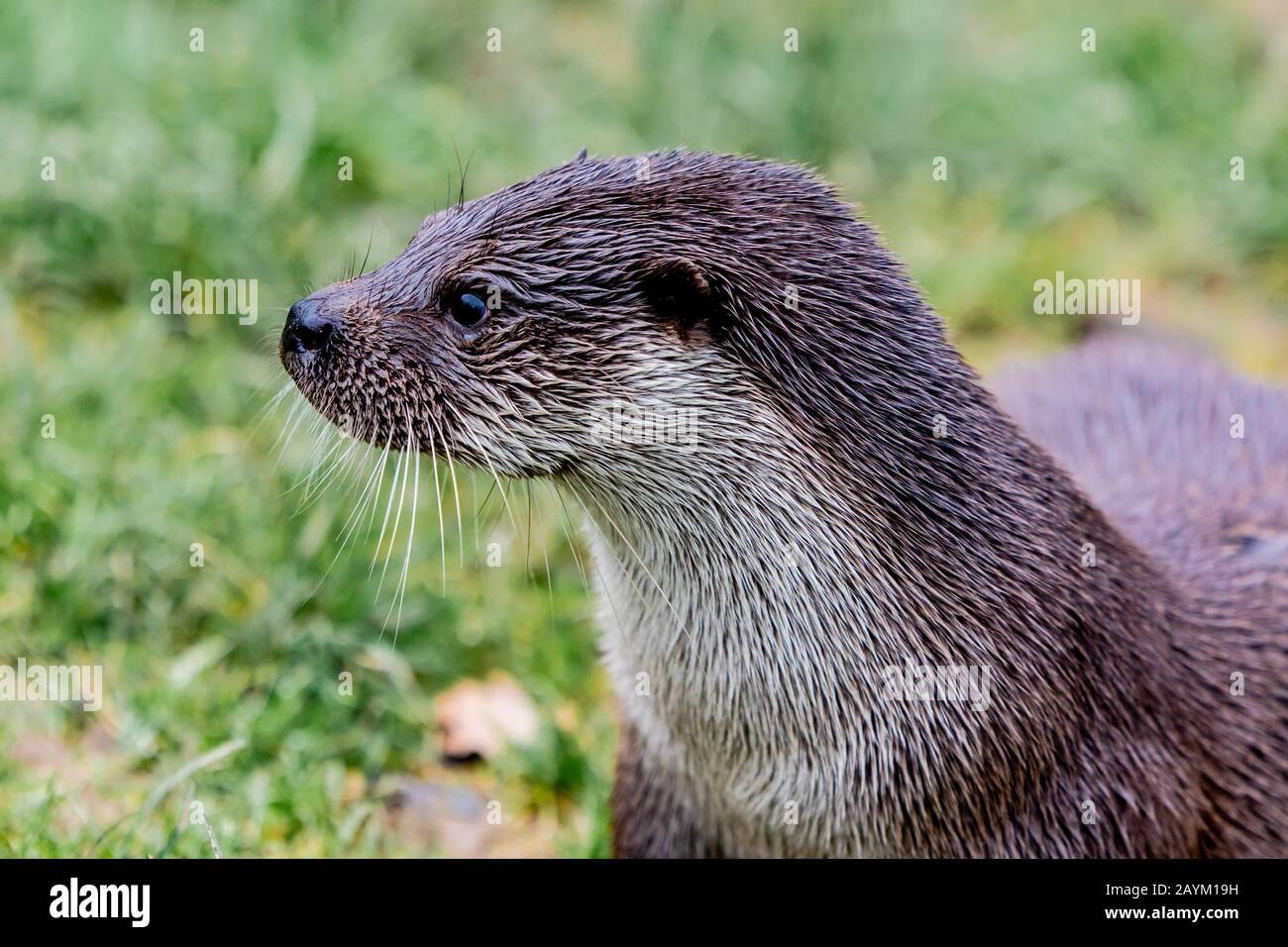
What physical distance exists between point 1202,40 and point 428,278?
4.39 meters

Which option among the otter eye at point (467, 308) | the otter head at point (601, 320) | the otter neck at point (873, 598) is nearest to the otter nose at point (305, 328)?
the otter head at point (601, 320)

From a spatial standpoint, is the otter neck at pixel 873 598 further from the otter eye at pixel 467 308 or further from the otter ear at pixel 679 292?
the otter eye at pixel 467 308

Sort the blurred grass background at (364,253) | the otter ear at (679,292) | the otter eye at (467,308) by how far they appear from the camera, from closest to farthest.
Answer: the otter ear at (679,292)
the otter eye at (467,308)
the blurred grass background at (364,253)

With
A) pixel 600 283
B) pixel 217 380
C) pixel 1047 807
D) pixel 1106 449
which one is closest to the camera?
pixel 600 283

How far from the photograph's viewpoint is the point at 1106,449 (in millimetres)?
3359

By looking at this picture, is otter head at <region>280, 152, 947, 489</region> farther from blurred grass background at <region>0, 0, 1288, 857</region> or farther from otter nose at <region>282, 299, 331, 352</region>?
blurred grass background at <region>0, 0, 1288, 857</region>

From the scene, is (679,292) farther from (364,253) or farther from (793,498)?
(364,253)

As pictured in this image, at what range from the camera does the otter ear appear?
228 cm

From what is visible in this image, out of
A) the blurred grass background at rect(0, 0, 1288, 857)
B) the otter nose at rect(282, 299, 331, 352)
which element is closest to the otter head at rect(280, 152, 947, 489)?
the otter nose at rect(282, 299, 331, 352)

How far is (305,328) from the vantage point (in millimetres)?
2445

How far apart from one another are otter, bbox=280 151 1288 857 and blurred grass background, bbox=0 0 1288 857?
1.43 feet

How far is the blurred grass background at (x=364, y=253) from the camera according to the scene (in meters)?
3.19

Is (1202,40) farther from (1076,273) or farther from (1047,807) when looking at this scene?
(1047,807)
